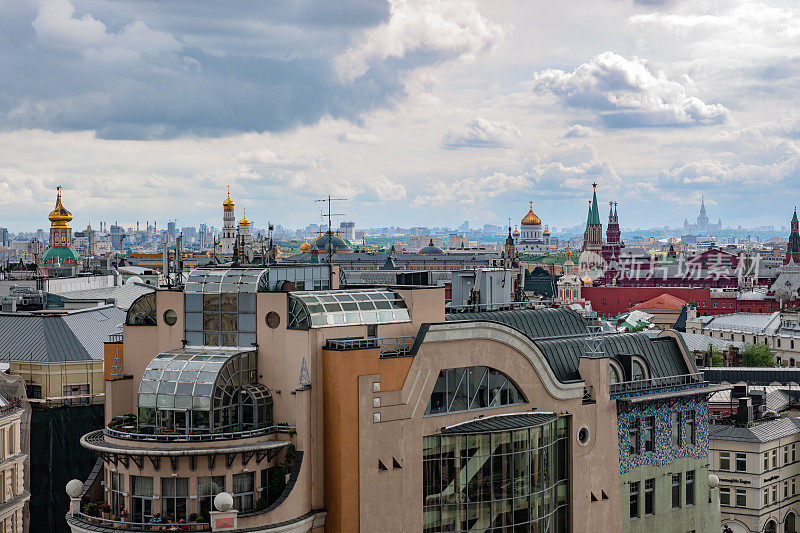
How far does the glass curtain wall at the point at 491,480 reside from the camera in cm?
4309

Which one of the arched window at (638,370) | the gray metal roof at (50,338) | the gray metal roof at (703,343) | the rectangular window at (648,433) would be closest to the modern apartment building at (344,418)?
the rectangular window at (648,433)

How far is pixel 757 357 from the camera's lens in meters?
143

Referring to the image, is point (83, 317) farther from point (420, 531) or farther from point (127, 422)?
point (420, 531)

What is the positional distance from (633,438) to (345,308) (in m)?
16.2

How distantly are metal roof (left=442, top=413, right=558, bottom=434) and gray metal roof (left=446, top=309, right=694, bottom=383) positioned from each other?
2996mm

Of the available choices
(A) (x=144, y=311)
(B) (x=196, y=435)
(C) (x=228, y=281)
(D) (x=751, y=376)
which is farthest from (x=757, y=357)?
(B) (x=196, y=435)

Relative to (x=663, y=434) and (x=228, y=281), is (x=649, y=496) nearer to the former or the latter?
(x=663, y=434)

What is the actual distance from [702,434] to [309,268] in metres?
21.1

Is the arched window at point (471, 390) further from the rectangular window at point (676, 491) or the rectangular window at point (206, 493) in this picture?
the rectangular window at point (676, 491)

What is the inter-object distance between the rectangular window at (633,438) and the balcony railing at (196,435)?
1749 centimetres

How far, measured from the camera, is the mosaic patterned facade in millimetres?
50594

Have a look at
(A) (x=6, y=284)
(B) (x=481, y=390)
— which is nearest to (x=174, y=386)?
(B) (x=481, y=390)

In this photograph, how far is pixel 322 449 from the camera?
41.3m

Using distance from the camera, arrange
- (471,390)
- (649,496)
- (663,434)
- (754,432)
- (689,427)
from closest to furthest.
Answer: (471,390), (663,434), (649,496), (689,427), (754,432)
